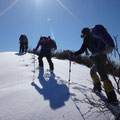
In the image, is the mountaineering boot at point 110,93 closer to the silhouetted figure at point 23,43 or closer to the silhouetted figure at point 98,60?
the silhouetted figure at point 98,60

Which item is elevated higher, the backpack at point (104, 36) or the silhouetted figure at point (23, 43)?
the silhouetted figure at point (23, 43)

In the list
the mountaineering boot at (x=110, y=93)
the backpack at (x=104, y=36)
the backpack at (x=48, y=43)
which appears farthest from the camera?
the backpack at (x=48, y=43)

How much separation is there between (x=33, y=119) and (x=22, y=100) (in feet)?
1.76

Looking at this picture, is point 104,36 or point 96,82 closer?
point 104,36

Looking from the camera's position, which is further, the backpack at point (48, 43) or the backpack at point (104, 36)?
the backpack at point (48, 43)

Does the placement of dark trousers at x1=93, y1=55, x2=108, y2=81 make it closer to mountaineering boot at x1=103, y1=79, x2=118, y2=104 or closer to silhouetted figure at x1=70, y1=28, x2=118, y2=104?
silhouetted figure at x1=70, y1=28, x2=118, y2=104

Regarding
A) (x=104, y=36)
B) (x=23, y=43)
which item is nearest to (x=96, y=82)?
(x=104, y=36)

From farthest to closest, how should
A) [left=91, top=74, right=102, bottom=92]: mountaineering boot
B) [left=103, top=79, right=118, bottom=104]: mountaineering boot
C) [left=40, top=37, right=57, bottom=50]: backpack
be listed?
[left=40, top=37, right=57, bottom=50]: backpack
[left=91, top=74, right=102, bottom=92]: mountaineering boot
[left=103, top=79, right=118, bottom=104]: mountaineering boot

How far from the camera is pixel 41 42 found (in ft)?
16.3

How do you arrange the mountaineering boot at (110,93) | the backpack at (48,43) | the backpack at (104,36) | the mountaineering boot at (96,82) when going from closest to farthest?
the mountaineering boot at (110,93) < the backpack at (104,36) < the mountaineering boot at (96,82) < the backpack at (48,43)

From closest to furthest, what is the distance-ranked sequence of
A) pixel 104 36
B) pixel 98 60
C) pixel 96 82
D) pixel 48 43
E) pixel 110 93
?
pixel 110 93 → pixel 104 36 → pixel 98 60 → pixel 96 82 → pixel 48 43

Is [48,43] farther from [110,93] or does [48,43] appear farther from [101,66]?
[110,93]

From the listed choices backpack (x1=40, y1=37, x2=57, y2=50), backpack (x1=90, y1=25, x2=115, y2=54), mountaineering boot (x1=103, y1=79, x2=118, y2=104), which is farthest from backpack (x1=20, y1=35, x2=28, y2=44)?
mountaineering boot (x1=103, y1=79, x2=118, y2=104)

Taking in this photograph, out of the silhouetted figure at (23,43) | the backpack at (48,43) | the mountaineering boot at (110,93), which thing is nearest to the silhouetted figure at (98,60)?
the mountaineering boot at (110,93)
